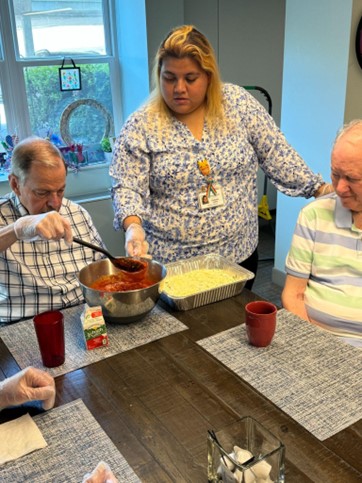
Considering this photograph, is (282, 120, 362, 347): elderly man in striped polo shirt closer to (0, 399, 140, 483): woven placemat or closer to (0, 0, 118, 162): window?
(0, 399, 140, 483): woven placemat

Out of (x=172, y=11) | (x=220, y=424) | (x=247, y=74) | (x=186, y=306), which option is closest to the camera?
(x=220, y=424)

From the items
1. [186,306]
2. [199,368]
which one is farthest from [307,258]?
[199,368]

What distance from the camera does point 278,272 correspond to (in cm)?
370

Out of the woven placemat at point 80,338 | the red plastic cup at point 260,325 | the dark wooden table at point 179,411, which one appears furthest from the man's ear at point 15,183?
the red plastic cup at point 260,325

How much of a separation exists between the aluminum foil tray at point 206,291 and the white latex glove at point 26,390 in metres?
0.55

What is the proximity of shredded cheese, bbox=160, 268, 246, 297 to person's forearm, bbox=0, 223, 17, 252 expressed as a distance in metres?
0.50

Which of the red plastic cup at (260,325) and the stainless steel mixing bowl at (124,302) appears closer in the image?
the red plastic cup at (260,325)

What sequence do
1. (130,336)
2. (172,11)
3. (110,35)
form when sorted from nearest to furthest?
(130,336)
(172,11)
(110,35)

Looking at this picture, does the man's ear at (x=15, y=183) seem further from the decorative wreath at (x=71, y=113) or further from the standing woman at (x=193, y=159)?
the decorative wreath at (x=71, y=113)

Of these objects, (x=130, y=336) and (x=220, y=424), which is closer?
(x=220, y=424)

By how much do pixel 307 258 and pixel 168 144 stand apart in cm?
68

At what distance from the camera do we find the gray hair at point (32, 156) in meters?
1.70

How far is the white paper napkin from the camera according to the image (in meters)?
1.03

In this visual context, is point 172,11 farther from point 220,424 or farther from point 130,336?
point 220,424
